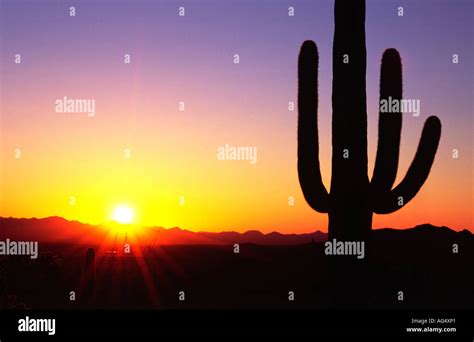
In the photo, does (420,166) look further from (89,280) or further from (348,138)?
(89,280)

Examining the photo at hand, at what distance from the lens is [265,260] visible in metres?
28.0

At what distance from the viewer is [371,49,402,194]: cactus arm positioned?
427 inches

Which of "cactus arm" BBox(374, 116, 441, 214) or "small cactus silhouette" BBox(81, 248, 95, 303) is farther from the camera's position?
"small cactus silhouette" BBox(81, 248, 95, 303)

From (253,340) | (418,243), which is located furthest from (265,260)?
(253,340)

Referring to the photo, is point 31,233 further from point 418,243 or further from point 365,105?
point 365,105

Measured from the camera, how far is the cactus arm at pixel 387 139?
10.8 metres

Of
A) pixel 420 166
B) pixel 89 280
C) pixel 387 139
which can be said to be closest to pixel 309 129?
pixel 387 139

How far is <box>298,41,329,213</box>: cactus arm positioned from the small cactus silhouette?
7542 millimetres

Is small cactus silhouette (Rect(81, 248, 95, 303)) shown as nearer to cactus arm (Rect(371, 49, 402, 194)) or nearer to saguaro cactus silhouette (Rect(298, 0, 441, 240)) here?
saguaro cactus silhouette (Rect(298, 0, 441, 240))

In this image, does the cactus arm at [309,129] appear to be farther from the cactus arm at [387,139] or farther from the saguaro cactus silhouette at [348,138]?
the cactus arm at [387,139]

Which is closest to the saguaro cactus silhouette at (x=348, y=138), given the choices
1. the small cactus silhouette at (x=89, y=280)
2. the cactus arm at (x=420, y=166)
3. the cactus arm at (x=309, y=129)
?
the cactus arm at (x=309, y=129)

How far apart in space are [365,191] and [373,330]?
2299 mm

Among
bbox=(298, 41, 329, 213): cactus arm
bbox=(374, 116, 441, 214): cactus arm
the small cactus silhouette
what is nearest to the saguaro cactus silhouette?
bbox=(298, 41, 329, 213): cactus arm

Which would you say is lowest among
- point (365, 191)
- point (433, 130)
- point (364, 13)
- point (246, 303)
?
point (246, 303)
